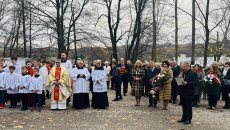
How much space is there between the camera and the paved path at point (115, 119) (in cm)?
Result: 689

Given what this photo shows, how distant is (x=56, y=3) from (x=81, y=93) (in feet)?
32.2

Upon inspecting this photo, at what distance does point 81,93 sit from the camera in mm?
9500

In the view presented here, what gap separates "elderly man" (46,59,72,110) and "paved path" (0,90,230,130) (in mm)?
383

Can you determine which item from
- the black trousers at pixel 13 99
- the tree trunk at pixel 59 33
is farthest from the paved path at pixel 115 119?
the tree trunk at pixel 59 33

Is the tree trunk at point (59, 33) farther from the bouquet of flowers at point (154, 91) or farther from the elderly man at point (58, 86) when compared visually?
the bouquet of flowers at point (154, 91)

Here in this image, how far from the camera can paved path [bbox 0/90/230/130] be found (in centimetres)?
689

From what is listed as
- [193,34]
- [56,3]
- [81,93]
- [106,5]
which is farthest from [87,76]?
[106,5]

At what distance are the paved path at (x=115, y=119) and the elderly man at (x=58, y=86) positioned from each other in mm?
383

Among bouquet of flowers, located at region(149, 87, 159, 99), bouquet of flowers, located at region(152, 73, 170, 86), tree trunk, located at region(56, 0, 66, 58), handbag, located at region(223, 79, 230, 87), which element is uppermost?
tree trunk, located at region(56, 0, 66, 58)

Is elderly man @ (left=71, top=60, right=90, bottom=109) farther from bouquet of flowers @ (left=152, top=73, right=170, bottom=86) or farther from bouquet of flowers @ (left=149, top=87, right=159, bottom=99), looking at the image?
bouquet of flowers @ (left=152, top=73, right=170, bottom=86)

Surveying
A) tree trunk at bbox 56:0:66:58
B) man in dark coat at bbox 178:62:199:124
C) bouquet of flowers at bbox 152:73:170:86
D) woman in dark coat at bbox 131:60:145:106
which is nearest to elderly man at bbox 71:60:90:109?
woman in dark coat at bbox 131:60:145:106

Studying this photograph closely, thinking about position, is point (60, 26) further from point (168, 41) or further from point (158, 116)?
point (168, 41)

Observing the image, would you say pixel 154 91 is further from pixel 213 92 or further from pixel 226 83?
pixel 226 83

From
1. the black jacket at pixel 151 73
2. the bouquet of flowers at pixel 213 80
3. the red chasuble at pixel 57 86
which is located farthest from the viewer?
the black jacket at pixel 151 73
